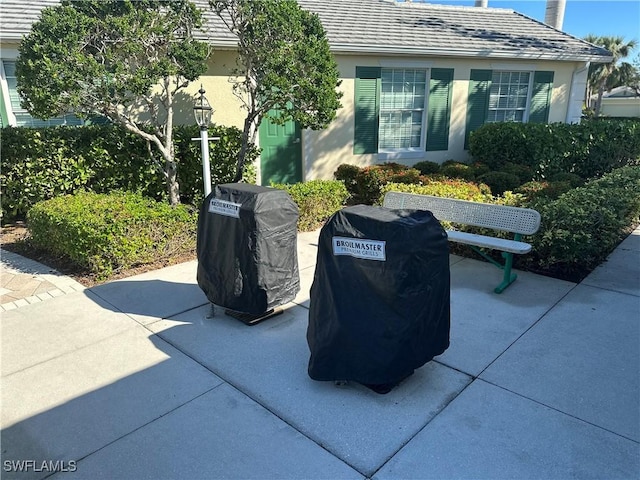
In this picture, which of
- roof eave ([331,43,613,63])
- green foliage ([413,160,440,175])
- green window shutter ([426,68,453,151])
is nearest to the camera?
roof eave ([331,43,613,63])

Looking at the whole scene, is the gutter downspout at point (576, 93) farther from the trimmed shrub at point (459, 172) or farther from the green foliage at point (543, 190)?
the green foliage at point (543, 190)

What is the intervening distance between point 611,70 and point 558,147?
31.7 metres

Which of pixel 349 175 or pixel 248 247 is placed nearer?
pixel 248 247

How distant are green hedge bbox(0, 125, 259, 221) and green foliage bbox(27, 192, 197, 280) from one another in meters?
1.03

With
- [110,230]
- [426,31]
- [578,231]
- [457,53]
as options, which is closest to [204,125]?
[110,230]

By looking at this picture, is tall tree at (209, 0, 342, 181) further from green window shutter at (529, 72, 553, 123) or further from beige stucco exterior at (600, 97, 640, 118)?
beige stucco exterior at (600, 97, 640, 118)

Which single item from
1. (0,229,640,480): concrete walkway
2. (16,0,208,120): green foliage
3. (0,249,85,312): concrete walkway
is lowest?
(0,249,85,312): concrete walkway

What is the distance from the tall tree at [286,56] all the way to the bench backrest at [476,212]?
71.6 inches

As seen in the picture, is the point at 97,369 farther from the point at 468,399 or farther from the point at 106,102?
the point at 106,102

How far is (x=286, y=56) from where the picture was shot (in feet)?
19.7

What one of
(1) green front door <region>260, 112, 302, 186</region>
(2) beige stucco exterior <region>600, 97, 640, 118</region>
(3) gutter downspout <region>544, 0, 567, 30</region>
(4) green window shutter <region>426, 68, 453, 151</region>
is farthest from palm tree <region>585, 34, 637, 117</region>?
(1) green front door <region>260, 112, 302, 186</region>

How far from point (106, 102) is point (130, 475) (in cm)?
459

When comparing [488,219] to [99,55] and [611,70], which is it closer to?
[99,55]

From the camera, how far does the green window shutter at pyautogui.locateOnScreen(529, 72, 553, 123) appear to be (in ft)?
37.4
